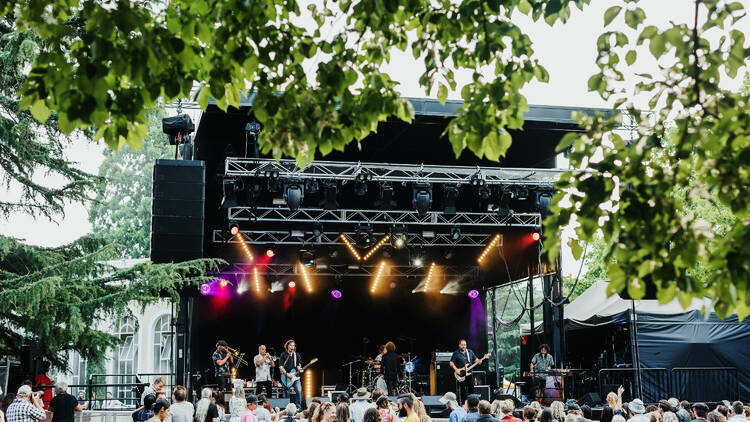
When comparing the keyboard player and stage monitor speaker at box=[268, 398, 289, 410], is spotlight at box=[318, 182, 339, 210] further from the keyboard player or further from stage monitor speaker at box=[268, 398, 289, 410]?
the keyboard player

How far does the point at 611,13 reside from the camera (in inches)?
144

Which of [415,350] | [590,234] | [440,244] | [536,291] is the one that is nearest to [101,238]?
[440,244]

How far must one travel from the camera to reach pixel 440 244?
1908 centimetres

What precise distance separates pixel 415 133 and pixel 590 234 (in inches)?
518

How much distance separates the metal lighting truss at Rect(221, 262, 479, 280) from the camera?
20.9 metres

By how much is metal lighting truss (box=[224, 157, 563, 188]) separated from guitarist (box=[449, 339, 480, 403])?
12.7ft

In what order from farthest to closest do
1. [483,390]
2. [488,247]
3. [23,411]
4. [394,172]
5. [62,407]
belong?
[488,247]
[483,390]
[394,172]
[62,407]
[23,411]

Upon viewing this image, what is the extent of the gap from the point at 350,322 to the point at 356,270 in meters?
1.62

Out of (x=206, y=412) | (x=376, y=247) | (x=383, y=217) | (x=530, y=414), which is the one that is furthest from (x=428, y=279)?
(x=530, y=414)

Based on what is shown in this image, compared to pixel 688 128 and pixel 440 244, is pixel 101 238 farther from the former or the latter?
pixel 688 128

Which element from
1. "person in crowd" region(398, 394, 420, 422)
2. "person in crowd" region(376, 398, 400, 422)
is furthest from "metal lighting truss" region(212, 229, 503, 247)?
"person in crowd" region(398, 394, 420, 422)

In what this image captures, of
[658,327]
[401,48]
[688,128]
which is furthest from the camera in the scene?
[658,327]

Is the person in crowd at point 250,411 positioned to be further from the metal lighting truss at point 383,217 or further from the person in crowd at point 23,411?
the metal lighting truss at point 383,217

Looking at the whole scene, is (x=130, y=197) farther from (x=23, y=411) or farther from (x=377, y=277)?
(x=23, y=411)
